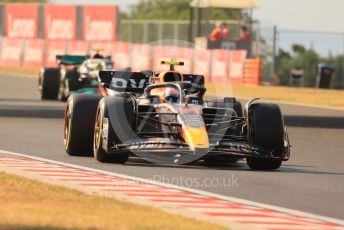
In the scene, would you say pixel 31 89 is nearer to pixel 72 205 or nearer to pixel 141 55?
pixel 141 55

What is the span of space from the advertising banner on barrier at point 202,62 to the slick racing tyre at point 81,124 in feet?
94.9

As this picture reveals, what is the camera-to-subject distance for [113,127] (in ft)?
55.4

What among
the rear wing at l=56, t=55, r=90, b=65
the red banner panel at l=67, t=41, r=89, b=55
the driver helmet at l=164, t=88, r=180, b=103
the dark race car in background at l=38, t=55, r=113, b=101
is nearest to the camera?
Result: the driver helmet at l=164, t=88, r=180, b=103

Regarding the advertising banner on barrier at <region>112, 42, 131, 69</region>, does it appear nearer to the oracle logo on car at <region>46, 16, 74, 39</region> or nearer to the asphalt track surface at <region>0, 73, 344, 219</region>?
the oracle logo on car at <region>46, 16, 74, 39</region>

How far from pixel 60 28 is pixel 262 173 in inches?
1929

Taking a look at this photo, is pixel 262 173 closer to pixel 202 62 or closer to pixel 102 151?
pixel 102 151

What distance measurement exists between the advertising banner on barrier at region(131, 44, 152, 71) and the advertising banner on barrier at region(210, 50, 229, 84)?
340 centimetres

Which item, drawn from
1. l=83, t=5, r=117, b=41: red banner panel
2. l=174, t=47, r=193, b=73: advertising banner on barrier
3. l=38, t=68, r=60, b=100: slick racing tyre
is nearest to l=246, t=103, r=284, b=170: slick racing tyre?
l=38, t=68, r=60, b=100: slick racing tyre

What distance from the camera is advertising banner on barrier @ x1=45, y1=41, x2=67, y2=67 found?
57.4 metres

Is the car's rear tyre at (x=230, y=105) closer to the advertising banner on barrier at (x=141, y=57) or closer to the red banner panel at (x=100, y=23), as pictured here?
the advertising banner on barrier at (x=141, y=57)

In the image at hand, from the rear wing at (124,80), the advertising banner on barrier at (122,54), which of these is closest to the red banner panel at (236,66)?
the advertising banner on barrier at (122,54)

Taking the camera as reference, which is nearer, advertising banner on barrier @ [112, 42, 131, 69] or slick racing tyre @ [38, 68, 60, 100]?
slick racing tyre @ [38, 68, 60, 100]

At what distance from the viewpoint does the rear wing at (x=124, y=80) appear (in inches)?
772

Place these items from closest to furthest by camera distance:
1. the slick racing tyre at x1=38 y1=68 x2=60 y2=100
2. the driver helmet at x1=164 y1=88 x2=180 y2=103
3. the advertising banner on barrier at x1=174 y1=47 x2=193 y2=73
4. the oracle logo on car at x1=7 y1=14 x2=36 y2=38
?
the driver helmet at x1=164 y1=88 x2=180 y2=103, the slick racing tyre at x1=38 y1=68 x2=60 y2=100, the advertising banner on barrier at x1=174 y1=47 x2=193 y2=73, the oracle logo on car at x1=7 y1=14 x2=36 y2=38
